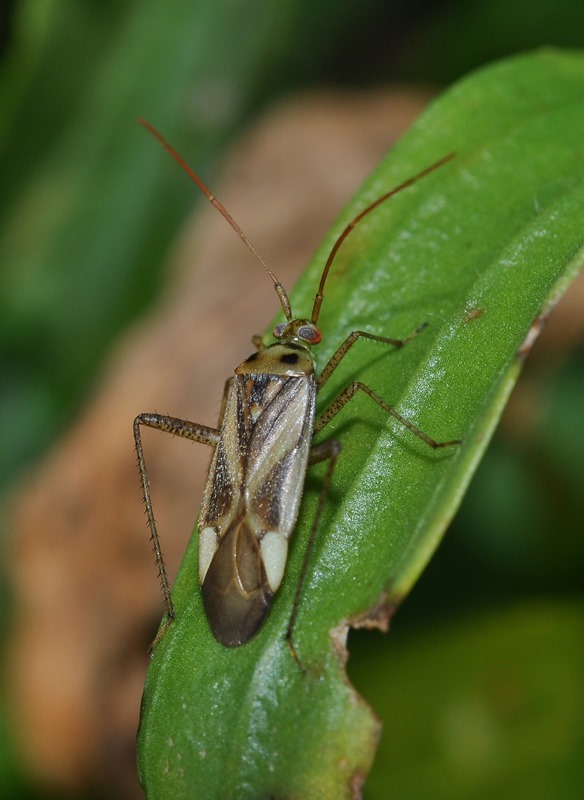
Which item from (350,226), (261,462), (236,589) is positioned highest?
(350,226)

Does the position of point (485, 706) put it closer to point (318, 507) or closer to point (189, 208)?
point (318, 507)

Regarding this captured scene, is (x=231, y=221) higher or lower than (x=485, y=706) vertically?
higher

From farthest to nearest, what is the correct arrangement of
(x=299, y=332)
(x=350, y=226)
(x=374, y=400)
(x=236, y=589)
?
(x=299, y=332), (x=350, y=226), (x=374, y=400), (x=236, y=589)

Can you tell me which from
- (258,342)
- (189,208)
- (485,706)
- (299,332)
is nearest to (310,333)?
(299,332)

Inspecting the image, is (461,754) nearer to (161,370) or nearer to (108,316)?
(161,370)

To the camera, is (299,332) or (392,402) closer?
(392,402)

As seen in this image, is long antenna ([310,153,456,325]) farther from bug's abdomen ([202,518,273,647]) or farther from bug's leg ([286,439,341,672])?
bug's abdomen ([202,518,273,647])

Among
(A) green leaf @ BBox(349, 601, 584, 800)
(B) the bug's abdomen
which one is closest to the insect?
(B) the bug's abdomen

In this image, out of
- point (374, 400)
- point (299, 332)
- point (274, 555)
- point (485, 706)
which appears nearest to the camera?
point (274, 555)
